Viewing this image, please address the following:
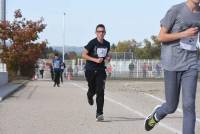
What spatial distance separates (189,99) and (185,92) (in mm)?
104

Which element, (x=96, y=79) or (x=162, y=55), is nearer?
(x=162, y=55)

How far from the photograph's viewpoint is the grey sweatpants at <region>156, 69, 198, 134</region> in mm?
7578

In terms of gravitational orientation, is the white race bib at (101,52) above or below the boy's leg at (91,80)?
above

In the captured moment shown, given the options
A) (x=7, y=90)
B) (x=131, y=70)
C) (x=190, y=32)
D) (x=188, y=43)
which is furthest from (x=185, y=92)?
(x=131, y=70)

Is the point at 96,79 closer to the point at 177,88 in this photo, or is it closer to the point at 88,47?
the point at 88,47

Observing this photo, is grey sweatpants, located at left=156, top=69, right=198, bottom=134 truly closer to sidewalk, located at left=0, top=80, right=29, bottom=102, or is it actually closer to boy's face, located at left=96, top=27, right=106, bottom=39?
boy's face, located at left=96, top=27, right=106, bottom=39

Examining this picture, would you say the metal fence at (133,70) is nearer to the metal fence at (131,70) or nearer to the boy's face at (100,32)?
the metal fence at (131,70)

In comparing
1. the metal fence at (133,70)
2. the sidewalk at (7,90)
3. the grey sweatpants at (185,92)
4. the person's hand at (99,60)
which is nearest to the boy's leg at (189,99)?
the grey sweatpants at (185,92)

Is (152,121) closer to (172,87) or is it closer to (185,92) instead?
(172,87)

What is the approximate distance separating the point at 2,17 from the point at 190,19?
100 feet

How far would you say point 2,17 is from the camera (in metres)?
37.3

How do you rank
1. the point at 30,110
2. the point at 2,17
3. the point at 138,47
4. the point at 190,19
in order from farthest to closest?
the point at 138,47 < the point at 2,17 < the point at 30,110 < the point at 190,19

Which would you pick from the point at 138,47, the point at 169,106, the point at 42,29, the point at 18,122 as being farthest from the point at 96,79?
the point at 138,47

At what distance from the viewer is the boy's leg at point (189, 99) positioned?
7555mm
